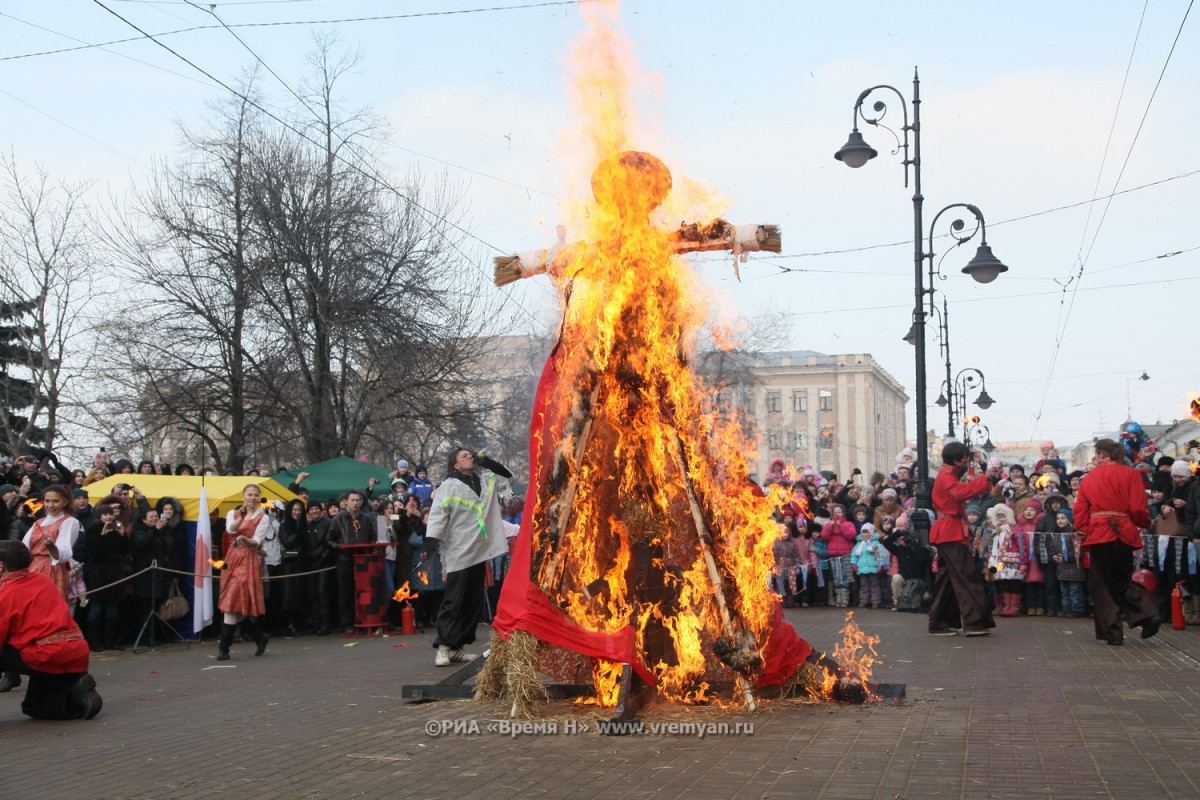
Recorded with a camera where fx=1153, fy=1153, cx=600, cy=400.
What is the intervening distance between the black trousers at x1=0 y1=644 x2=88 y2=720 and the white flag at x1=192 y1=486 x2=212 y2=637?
5.65m

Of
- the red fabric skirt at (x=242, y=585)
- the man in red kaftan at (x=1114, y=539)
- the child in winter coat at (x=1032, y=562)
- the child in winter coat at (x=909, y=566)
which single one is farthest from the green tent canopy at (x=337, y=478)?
the man in red kaftan at (x=1114, y=539)

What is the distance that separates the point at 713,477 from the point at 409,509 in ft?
30.9

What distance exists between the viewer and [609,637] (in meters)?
7.02

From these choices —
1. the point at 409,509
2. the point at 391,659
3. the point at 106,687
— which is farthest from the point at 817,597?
the point at 106,687

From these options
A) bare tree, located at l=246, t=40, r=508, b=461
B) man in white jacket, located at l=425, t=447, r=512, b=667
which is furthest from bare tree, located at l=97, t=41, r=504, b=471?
man in white jacket, located at l=425, t=447, r=512, b=667

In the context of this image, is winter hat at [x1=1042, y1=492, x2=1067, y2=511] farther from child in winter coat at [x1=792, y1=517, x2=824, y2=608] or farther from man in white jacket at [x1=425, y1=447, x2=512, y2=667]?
man in white jacket at [x1=425, y1=447, x2=512, y2=667]

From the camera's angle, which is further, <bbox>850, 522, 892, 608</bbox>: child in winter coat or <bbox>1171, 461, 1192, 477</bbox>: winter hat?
<bbox>850, 522, 892, 608</bbox>: child in winter coat

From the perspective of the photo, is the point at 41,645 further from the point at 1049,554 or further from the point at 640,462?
the point at 1049,554

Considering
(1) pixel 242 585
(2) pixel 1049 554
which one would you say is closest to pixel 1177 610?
(2) pixel 1049 554

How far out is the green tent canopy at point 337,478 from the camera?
20219 mm

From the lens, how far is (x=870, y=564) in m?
17.5

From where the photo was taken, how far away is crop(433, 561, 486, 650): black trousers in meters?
10.3

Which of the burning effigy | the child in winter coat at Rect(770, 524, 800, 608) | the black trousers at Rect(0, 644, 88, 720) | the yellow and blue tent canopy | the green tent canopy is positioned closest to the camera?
the burning effigy

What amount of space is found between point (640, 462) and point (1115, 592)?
607 centimetres
